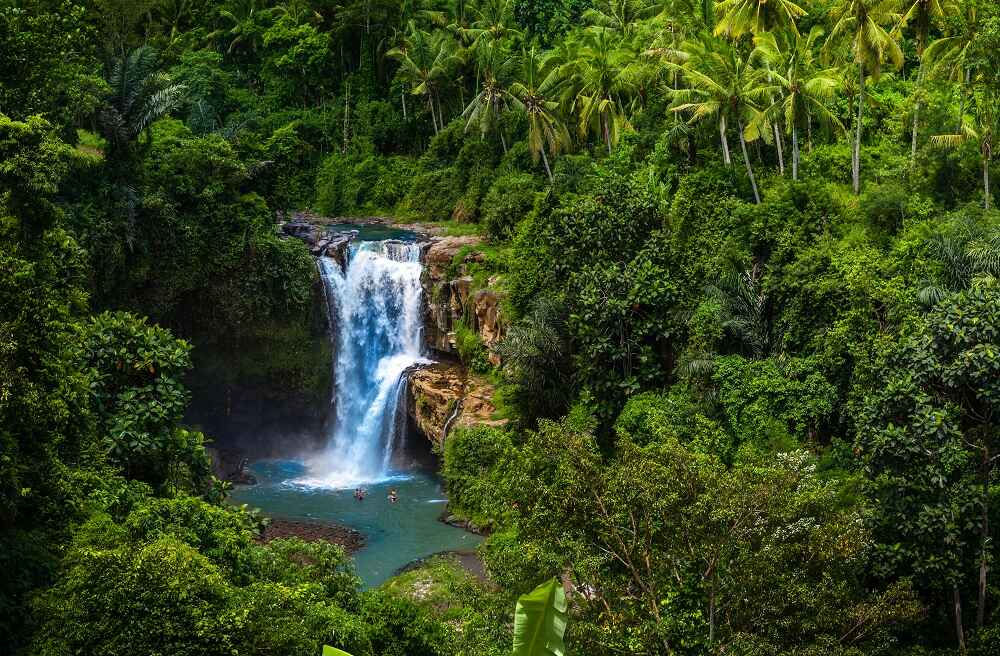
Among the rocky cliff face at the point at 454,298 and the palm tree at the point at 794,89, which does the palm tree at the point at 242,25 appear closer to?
the rocky cliff face at the point at 454,298

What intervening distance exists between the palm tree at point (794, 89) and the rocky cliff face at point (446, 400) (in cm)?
1185

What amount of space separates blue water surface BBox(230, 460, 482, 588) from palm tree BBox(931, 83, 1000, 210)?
1639 centimetres

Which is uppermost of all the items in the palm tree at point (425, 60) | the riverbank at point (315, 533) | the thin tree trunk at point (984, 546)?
the palm tree at point (425, 60)

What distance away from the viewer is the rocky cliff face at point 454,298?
116 ft

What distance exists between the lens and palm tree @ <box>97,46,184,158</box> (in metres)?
32.5

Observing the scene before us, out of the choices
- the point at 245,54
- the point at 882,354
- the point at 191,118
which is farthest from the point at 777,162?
the point at 245,54

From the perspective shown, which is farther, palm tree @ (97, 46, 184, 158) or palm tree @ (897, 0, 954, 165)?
palm tree @ (97, 46, 184, 158)

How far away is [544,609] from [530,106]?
1361 inches

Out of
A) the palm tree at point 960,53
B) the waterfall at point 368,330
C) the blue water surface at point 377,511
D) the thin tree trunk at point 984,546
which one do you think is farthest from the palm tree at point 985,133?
the waterfall at point 368,330

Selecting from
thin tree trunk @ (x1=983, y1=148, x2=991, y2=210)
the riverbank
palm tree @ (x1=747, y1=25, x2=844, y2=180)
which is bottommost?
the riverbank

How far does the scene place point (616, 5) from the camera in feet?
157

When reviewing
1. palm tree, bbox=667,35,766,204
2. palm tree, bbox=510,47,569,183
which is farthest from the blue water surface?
palm tree, bbox=667,35,766,204

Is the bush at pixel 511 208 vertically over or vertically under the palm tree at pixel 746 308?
over

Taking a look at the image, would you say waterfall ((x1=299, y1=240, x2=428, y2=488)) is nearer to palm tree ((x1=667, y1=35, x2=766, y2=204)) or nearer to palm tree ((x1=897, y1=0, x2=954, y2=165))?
palm tree ((x1=667, y1=35, x2=766, y2=204))
